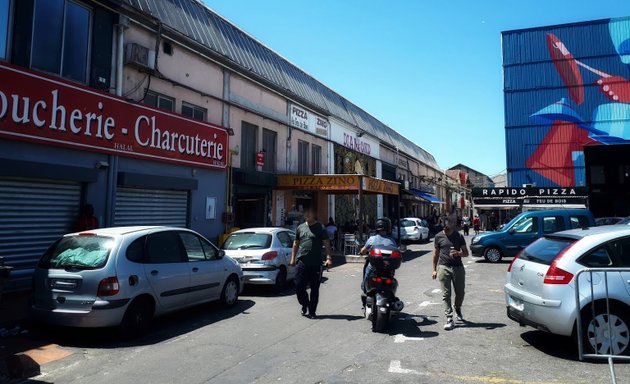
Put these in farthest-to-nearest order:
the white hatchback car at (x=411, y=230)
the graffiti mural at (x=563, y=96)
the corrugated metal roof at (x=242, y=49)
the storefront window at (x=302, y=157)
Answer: the graffiti mural at (x=563, y=96), the white hatchback car at (x=411, y=230), the storefront window at (x=302, y=157), the corrugated metal roof at (x=242, y=49)

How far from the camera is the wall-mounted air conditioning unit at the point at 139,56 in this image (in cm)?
1165

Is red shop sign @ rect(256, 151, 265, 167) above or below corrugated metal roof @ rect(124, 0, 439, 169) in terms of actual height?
below

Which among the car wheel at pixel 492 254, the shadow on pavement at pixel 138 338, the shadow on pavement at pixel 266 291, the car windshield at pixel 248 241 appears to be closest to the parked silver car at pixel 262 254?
the car windshield at pixel 248 241

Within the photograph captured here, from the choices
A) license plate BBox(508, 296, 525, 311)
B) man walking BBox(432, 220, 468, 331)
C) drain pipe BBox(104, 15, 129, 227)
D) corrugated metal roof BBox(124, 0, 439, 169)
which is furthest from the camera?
corrugated metal roof BBox(124, 0, 439, 169)

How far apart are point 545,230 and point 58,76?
48.8 feet

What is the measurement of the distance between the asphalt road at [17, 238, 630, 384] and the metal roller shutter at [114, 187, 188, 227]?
4.40m

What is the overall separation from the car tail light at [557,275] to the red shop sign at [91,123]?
30.6 ft

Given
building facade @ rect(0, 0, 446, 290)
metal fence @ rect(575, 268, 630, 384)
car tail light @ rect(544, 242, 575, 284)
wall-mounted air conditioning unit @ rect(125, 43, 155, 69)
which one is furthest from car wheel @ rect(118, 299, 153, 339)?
wall-mounted air conditioning unit @ rect(125, 43, 155, 69)

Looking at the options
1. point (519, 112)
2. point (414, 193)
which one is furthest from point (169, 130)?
point (519, 112)

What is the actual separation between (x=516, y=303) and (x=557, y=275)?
34.1 inches

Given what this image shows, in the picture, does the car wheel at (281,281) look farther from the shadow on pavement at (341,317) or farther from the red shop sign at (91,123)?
the red shop sign at (91,123)

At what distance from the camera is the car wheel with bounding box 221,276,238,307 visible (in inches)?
329

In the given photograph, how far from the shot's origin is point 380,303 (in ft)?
21.5

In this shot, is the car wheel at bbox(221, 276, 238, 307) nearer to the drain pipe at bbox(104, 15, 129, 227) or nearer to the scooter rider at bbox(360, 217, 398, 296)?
the scooter rider at bbox(360, 217, 398, 296)
